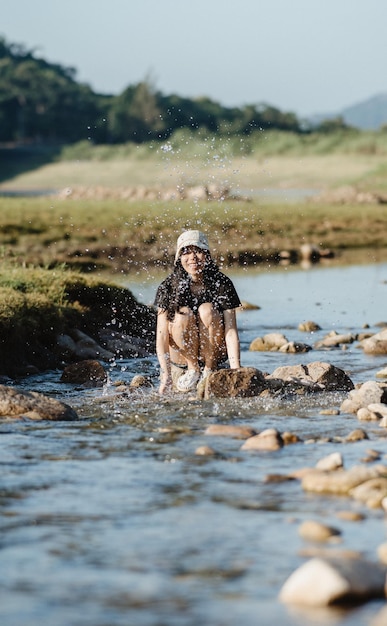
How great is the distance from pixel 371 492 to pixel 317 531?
73 centimetres

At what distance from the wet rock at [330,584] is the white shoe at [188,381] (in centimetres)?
497

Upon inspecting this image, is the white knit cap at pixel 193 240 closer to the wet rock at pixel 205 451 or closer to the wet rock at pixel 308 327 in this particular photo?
the wet rock at pixel 205 451

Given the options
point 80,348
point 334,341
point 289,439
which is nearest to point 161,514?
point 289,439

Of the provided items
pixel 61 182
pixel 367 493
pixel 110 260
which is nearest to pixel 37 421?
pixel 367 493

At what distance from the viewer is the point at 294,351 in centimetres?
1351

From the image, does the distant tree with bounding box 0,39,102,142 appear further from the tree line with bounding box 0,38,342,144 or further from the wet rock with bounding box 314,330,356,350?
the wet rock with bounding box 314,330,356,350

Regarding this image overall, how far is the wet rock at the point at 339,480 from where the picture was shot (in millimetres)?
6734

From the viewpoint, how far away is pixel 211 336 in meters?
10.0

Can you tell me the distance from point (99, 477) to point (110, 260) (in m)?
20.5

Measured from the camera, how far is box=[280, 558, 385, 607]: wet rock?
4.98 m

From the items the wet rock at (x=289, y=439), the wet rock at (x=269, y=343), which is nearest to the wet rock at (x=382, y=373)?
the wet rock at (x=269, y=343)

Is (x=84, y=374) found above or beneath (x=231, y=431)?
beneath

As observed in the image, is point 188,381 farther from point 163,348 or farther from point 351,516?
point 351,516

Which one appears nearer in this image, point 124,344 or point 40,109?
point 124,344
